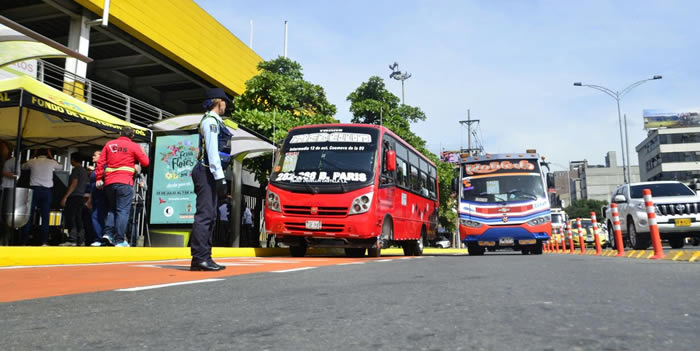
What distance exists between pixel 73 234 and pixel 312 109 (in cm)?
1271

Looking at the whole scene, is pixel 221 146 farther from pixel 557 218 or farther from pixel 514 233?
pixel 557 218

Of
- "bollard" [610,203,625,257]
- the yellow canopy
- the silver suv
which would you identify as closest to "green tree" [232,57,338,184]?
the yellow canopy

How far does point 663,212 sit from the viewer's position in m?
13.7

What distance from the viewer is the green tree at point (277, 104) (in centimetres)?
1850

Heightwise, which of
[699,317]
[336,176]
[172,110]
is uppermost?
[172,110]

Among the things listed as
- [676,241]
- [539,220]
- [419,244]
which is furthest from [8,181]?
[676,241]

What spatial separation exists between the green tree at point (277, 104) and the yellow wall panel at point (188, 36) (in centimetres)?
292

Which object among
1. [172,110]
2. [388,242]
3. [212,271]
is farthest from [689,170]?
[212,271]

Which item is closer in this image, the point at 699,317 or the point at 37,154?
the point at 699,317

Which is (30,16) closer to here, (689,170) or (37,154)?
(37,154)

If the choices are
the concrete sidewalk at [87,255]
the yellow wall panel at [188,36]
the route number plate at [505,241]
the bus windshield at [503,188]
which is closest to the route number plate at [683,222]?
the bus windshield at [503,188]

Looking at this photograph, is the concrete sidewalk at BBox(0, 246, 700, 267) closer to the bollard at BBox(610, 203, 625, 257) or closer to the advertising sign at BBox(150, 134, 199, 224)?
the bollard at BBox(610, 203, 625, 257)

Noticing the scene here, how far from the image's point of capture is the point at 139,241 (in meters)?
12.9

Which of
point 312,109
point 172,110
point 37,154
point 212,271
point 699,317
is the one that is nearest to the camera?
point 699,317
